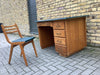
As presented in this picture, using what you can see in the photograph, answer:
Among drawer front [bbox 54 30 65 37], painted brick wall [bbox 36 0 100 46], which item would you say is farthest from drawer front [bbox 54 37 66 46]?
painted brick wall [bbox 36 0 100 46]

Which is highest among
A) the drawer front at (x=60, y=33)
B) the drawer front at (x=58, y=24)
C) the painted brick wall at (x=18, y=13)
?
the painted brick wall at (x=18, y=13)

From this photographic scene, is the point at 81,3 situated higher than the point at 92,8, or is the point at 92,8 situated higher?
the point at 81,3

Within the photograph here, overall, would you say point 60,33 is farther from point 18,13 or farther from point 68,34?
point 18,13

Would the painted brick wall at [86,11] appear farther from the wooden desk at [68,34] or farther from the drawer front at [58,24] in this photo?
the drawer front at [58,24]

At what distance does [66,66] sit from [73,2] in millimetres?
2441

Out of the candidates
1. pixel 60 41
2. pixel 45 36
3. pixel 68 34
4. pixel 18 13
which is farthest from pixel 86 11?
pixel 18 13

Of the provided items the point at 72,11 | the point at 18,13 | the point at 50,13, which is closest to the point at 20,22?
the point at 18,13

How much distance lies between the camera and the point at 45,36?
3768mm

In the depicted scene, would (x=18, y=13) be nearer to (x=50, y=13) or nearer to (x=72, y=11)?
(x=50, y=13)

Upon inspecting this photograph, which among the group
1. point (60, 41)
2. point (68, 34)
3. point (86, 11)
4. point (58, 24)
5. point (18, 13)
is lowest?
point (60, 41)

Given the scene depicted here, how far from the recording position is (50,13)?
4824mm

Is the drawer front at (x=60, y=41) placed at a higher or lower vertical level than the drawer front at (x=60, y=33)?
lower

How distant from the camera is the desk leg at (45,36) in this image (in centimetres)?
363

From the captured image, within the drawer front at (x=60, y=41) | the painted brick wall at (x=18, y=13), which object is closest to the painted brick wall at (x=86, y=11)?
the drawer front at (x=60, y=41)
